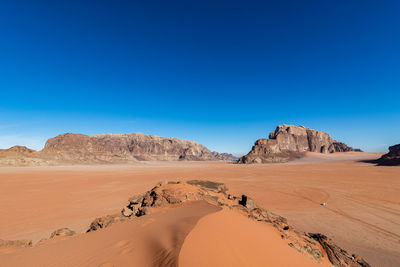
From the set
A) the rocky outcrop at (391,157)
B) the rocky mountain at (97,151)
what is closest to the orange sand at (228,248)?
the rocky outcrop at (391,157)

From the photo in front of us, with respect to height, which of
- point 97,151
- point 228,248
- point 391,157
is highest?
point 97,151

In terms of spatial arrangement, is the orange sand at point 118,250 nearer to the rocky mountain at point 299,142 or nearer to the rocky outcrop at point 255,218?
the rocky outcrop at point 255,218

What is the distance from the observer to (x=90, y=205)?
12094 mm

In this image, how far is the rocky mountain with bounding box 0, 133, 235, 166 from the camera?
203 ft

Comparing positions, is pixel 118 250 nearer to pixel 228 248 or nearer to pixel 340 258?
pixel 228 248

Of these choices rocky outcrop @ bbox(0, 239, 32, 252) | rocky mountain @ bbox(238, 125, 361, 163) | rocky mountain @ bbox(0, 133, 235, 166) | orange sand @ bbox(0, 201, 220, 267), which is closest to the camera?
orange sand @ bbox(0, 201, 220, 267)

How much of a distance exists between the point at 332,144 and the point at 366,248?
465 ft

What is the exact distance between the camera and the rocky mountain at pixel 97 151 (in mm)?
61938

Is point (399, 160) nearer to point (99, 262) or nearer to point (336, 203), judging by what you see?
point (336, 203)

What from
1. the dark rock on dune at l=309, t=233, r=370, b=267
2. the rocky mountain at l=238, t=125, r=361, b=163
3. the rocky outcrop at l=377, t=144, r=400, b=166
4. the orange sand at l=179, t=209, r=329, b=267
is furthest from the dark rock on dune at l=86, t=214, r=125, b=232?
the rocky mountain at l=238, t=125, r=361, b=163

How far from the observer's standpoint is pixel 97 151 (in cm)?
9238

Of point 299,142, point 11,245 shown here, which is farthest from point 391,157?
point 11,245

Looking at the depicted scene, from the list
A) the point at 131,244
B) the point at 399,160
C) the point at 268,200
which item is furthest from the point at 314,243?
the point at 399,160

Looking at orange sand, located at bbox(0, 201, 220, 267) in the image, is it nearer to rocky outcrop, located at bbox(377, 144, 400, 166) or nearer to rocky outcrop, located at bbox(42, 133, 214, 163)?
rocky outcrop, located at bbox(377, 144, 400, 166)
